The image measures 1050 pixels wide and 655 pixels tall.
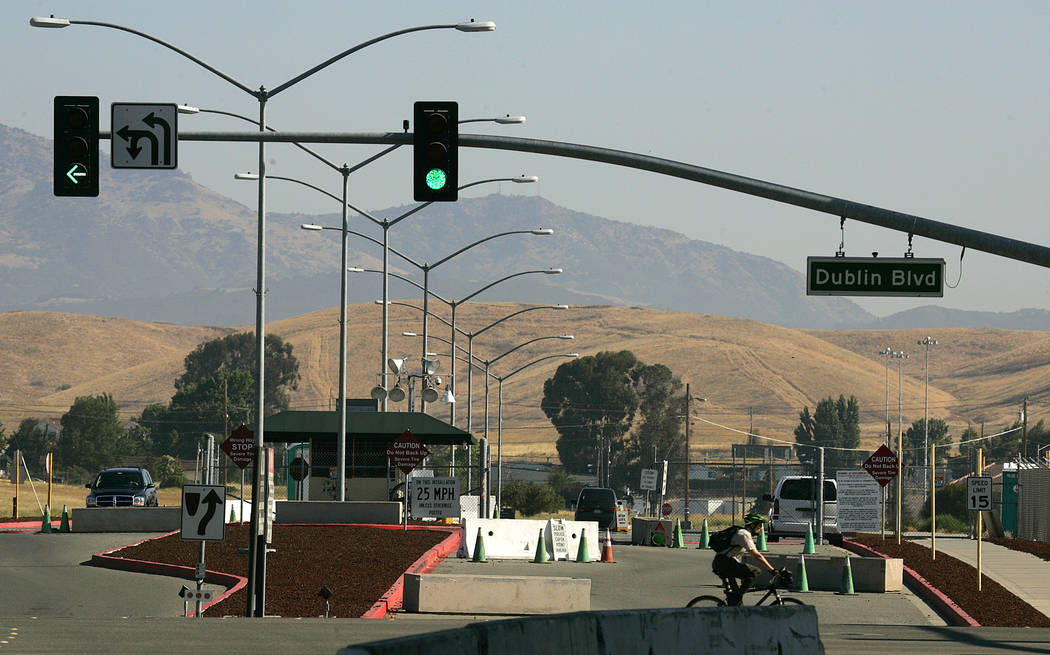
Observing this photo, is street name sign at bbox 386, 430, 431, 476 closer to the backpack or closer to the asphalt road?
the asphalt road

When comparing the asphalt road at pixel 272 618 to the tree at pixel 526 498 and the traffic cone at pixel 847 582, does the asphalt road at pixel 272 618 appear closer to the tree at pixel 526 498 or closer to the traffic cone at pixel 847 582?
the traffic cone at pixel 847 582

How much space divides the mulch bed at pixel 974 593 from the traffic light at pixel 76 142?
13.5 metres

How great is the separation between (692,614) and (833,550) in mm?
29538

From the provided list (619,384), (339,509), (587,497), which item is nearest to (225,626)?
(339,509)

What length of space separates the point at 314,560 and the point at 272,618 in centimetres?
993

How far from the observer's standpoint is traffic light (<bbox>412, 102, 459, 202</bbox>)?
19.0 m

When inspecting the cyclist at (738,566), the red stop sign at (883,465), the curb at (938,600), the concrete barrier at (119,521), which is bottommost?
the curb at (938,600)

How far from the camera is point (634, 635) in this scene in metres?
11.8

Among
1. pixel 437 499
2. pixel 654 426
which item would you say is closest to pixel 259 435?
pixel 437 499

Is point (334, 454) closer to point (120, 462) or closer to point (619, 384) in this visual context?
point (120, 462)

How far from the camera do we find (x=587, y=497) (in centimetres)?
5628

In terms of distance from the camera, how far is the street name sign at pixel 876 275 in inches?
781

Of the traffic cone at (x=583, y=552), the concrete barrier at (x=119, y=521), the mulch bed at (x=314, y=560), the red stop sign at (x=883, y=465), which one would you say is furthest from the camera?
the concrete barrier at (x=119, y=521)

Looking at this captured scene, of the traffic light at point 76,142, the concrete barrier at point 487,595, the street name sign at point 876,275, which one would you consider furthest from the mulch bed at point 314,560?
the street name sign at point 876,275
